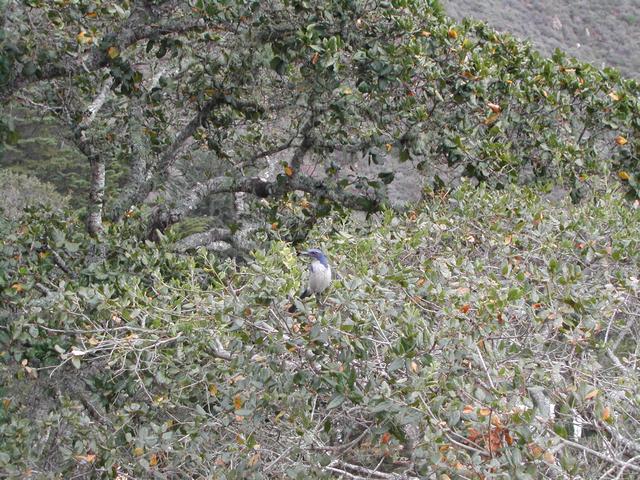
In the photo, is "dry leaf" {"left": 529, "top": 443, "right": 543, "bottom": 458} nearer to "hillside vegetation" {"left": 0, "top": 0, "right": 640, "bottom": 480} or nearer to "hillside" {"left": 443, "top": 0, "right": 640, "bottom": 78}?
"hillside vegetation" {"left": 0, "top": 0, "right": 640, "bottom": 480}

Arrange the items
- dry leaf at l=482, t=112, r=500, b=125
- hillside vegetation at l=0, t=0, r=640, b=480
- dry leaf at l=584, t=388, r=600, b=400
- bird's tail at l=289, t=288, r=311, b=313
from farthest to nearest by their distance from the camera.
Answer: dry leaf at l=482, t=112, r=500, b=125 < bird's tail at l=289, t=288, r=311, b=313 < hillside vegetation at l=0, t=0, r=640, b=480 < dry leaf at l=584, t=388, r=600, b=400

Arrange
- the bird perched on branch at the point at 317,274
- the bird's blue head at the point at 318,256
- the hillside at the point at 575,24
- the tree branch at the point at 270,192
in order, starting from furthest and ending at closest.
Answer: the hillside at the point at 575,24
the tree branch at the point at 270,192
the bird's blue head at the point at 318,256
the bird perched on branch at the point at 317,274

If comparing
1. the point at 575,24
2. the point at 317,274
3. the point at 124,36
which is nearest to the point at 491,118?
the point at 317,274

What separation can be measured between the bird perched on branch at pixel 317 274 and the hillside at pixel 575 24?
745 inches

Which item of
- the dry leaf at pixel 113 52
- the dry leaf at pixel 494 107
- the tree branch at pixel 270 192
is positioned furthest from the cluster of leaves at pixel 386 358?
the dry leaf at pixel 113 52

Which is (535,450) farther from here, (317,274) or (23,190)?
(23,190)

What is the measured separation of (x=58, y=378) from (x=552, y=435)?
3.48 metres

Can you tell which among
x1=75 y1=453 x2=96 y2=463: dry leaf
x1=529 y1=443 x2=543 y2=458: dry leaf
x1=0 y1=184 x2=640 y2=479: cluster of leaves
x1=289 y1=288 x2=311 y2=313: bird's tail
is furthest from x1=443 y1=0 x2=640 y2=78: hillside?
x1=529 y1=443 x2=543 y2=458: dry leaf

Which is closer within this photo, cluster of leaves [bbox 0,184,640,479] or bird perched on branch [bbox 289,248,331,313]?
cluster of leaves [bbox 0,184,640,479]

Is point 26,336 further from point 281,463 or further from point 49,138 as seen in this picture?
point 49,138

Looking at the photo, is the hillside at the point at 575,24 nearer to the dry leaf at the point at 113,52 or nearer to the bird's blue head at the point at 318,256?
the dry leaf at the point at 113,52

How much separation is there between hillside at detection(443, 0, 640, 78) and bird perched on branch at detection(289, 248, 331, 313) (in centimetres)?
1891

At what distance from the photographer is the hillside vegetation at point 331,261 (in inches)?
118

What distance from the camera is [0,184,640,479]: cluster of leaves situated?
2.83 meters
